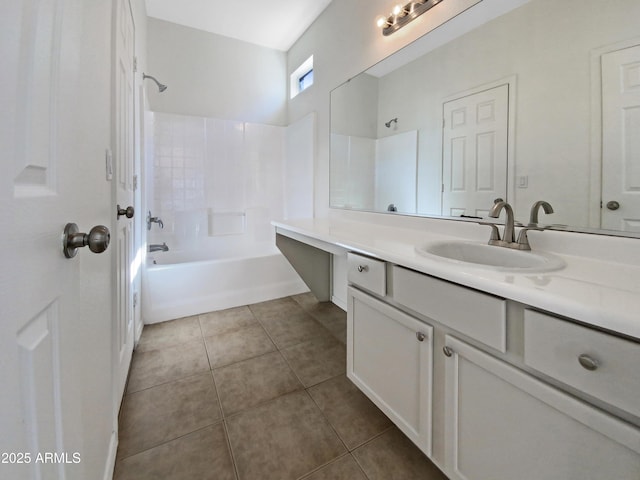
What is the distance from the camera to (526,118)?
1.14 metres

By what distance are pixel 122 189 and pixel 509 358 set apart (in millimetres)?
1683

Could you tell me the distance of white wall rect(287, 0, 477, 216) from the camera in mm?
1666

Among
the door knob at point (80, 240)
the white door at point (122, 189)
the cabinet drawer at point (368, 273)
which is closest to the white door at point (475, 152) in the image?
the cabinet drawer at point (368, 273)

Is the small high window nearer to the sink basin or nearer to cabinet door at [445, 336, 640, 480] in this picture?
the sink basin

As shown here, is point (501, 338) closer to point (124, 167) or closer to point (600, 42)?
point (600, 42)

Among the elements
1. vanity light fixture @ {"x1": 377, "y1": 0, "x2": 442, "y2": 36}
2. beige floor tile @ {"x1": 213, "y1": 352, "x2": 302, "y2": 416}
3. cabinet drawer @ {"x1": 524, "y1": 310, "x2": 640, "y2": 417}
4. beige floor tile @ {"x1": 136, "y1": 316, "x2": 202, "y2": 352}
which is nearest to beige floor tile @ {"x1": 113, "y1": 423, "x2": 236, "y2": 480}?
beige floor tile @ {"x1": 213, "y1": 352, "x2": 302, "y2": 416}

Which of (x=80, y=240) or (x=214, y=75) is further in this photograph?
(x=214, y=75)

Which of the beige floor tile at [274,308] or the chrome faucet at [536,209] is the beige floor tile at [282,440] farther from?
the chrome faucet at [536,209]

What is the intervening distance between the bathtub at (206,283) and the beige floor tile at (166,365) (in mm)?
497

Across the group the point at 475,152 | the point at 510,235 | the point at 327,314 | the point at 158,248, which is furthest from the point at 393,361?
the point at 158,248

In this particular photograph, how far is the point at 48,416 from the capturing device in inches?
18.0

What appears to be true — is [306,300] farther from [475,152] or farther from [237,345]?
[475,152]

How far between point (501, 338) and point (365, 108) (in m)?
1.84

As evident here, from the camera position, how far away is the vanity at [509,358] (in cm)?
55
